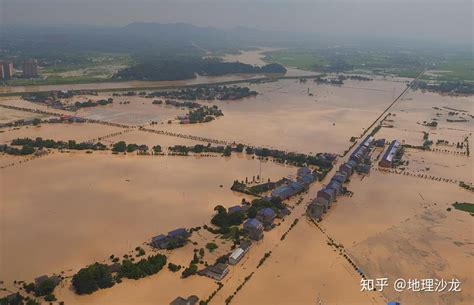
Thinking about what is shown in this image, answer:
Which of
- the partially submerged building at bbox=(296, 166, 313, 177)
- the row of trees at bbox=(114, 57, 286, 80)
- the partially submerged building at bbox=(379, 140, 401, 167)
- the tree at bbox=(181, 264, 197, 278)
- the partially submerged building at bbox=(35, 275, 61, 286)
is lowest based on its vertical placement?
the tree at bbox=(181, 264, 197, 278)

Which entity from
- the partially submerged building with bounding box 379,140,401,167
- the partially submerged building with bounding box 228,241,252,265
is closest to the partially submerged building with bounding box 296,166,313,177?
the partially submerged building with bounding box 379,140,401,167

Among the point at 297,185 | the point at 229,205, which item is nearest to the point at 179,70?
the point at 297,185

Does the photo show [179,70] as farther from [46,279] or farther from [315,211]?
[46,279]

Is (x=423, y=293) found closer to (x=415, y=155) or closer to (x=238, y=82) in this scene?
(x=415, y=155)

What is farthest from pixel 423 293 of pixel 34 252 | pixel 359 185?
pixel 34 252

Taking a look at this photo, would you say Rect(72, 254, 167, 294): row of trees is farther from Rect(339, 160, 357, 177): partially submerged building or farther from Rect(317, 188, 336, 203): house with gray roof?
Rect(339, 160, 357, 177): partially submerged building

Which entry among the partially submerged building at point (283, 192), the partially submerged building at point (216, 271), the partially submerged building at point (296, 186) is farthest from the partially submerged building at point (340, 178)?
the partially submerged building at point (216, 271)

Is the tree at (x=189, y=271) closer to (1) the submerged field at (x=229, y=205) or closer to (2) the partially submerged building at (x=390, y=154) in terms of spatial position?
(1) the submerged field at (x=229, y=205)

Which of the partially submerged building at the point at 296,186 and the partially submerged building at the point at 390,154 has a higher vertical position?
the partially submerged building at the point at 390,154
